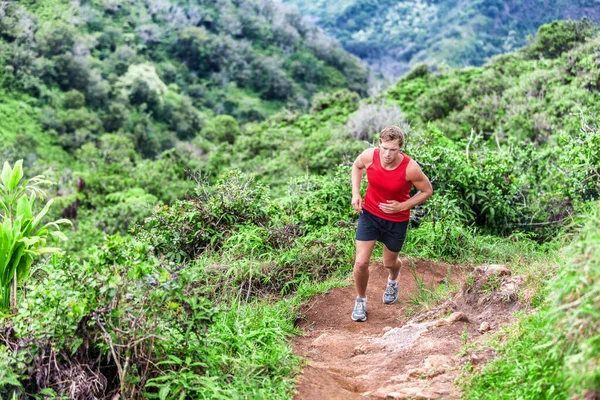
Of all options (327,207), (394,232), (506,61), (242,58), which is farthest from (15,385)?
(242,58)

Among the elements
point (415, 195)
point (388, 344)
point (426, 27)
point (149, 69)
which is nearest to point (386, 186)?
point (415, 195)

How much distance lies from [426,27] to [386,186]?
59731 mm

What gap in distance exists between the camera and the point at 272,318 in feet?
15.3

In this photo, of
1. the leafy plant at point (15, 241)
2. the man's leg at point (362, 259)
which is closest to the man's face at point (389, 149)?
the man's leg at point (362, 259)

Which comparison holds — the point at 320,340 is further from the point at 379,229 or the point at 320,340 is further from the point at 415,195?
the point at 415,195

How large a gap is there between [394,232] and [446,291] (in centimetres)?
84

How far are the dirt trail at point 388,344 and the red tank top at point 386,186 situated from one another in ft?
2.96

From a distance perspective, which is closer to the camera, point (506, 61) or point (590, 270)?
point (590, 270)

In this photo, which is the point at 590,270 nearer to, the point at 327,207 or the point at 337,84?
the point at 327,207

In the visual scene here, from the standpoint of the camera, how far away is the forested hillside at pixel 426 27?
134ft

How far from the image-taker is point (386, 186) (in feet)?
15.6

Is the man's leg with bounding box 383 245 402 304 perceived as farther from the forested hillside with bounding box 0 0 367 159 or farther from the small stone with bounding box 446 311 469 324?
the forested hillside with bounding box 0 0 367 159

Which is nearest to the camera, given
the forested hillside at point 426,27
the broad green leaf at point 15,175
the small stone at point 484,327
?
the small stone at point 484,327

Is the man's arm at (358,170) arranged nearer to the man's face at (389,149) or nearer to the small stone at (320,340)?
the man's face at (389,149)
